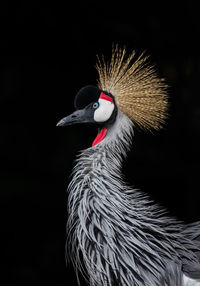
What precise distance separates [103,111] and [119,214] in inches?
14.5

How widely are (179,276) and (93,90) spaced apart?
26.5 inches

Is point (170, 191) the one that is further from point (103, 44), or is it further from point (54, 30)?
point (54, 30)

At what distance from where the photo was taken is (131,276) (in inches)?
47.7

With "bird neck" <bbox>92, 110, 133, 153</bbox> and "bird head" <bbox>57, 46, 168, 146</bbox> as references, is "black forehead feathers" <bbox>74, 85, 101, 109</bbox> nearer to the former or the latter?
"bird head" <bbox>57, 46, 168, 146</bbox>

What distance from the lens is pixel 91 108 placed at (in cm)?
139

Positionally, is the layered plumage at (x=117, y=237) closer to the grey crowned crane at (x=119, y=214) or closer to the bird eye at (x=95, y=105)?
the grey crowned crane at (x=119, y=214)

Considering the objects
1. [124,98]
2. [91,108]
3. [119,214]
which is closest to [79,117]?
[91,108]

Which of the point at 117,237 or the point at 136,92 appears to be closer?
the point at 117,237

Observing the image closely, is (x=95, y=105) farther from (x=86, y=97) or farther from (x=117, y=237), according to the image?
(x=117, y=237)

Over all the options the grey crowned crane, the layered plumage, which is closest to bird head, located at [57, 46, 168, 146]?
the grey crowned crane

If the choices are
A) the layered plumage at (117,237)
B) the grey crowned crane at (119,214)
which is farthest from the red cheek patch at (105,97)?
the layered plumage at (117,237)

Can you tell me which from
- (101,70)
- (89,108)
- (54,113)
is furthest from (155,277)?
(54,113)

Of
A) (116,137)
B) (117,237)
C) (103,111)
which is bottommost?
(117,237)

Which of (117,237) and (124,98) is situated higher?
(124,98)
